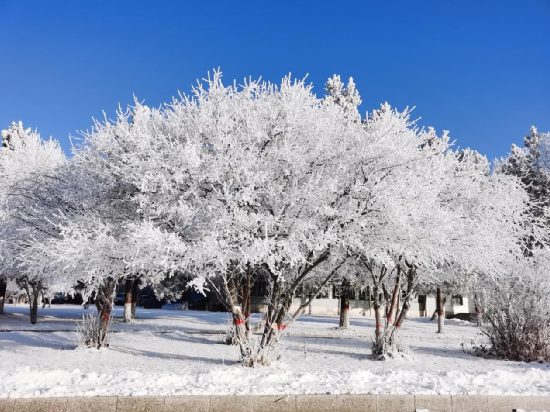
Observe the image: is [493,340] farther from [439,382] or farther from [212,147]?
[212,147]

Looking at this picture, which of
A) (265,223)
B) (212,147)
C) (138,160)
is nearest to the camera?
(265,223)

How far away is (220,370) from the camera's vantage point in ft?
28.8

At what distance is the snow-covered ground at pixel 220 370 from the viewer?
23.8 ft

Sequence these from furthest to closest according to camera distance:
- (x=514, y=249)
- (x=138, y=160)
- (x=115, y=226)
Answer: (x=514, y=249), (x=115, y=226), (x=138, y=160)

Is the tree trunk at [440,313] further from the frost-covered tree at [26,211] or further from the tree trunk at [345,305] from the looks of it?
the frost-covered tree at [26,211]

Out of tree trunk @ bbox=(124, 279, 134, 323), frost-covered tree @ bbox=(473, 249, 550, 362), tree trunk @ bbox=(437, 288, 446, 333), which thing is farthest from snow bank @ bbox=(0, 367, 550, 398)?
tree trunk @ bbox=(124, 279, 134, 323)

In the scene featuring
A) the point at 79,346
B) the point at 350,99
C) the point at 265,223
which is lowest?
the point at 79,346

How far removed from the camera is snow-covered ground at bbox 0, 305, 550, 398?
7.26 meters

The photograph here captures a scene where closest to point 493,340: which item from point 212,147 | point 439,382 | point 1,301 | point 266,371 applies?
point 439,382

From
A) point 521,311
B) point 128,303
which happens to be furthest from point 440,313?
point 128,303

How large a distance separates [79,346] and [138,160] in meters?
6.51

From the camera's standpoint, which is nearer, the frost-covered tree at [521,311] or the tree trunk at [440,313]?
the frost-covered tree at [521,311]

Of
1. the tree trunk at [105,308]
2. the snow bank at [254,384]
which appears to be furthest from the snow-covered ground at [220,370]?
the tree trunk at [105,308]

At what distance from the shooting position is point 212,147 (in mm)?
10445
